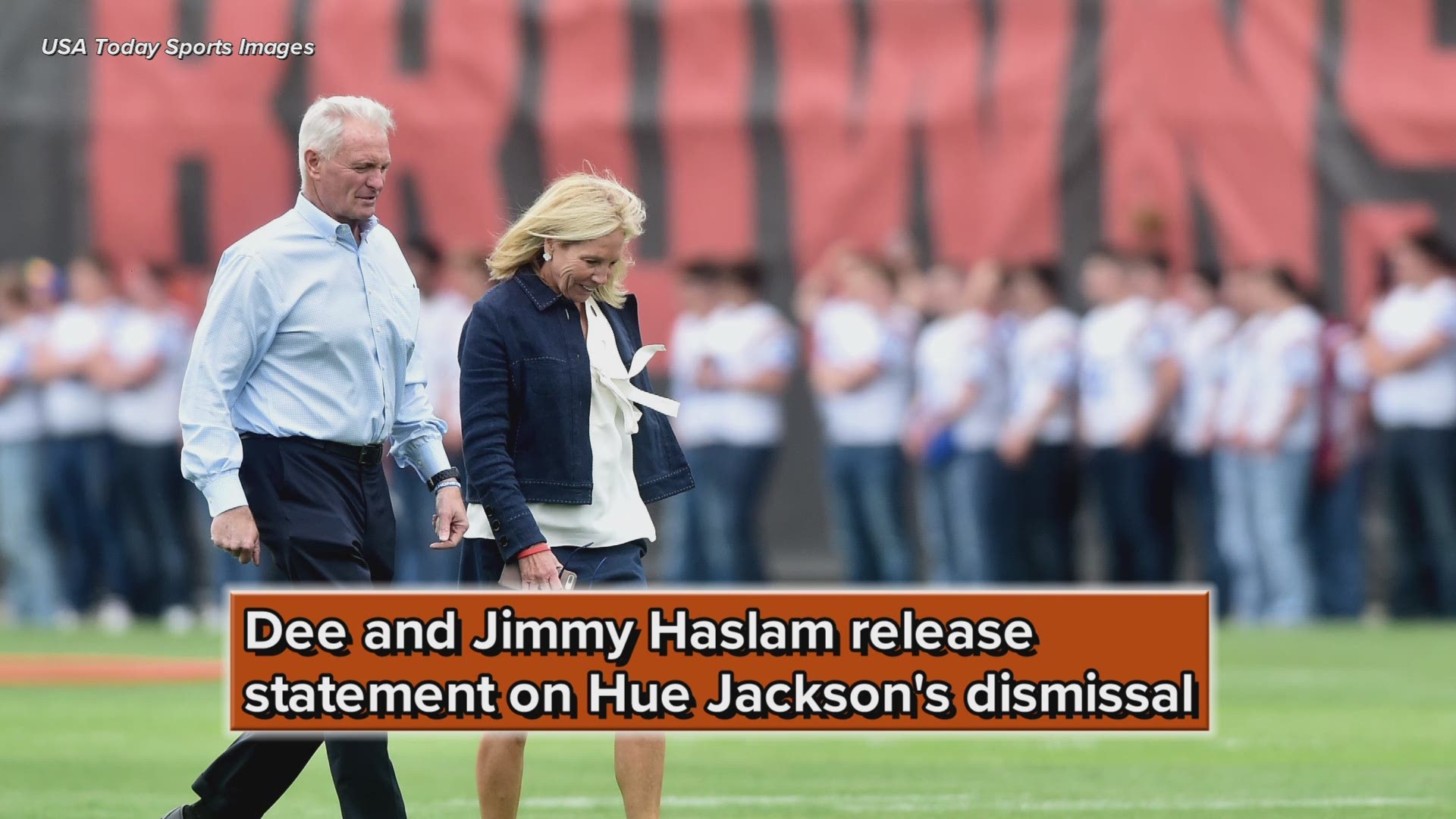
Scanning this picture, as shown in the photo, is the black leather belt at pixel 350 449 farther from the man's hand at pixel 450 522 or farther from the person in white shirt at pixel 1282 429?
the person in white shirt at pixel 1282 429

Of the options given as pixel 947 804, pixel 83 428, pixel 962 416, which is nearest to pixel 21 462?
Answer: pixel 83 428

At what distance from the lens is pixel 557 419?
623cm

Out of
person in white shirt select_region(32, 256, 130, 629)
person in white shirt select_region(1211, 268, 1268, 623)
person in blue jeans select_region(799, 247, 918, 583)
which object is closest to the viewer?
person in white shirt select_region(1211, 268, 1268, 623)

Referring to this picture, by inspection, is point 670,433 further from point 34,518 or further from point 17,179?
point 17,179

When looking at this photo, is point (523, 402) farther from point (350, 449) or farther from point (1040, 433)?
point (1040, 433)

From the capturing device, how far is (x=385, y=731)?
5.41 metres

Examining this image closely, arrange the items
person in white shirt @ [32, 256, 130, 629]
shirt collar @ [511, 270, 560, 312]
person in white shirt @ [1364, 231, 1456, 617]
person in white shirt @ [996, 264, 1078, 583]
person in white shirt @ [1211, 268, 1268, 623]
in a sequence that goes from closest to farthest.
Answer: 1. shirt collar @ [511, 270, 560, 312]
2. person in white shirt @ [1364, 231, 1456, 617]
3. person in white shirt @ [1211, 268, 1268, 623]
4. person in white shirt @ [996, 264, 1078, 583]
5. person in white shirt @ [32, 256, 130, 629]

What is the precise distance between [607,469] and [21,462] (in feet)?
37.9

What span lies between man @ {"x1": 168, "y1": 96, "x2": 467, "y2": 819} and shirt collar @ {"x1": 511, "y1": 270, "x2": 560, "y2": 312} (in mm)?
367

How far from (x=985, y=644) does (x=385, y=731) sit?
134 cm

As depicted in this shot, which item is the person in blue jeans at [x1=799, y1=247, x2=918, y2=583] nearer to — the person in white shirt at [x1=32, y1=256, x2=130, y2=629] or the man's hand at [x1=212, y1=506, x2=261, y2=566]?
the person in white shirt at [x1=32, y1=256, x2=130, y2=629]

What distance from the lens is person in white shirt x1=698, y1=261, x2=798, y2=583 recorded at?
16.6 metres

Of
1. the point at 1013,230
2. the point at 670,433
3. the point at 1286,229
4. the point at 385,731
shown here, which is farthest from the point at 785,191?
the point at 385,731
